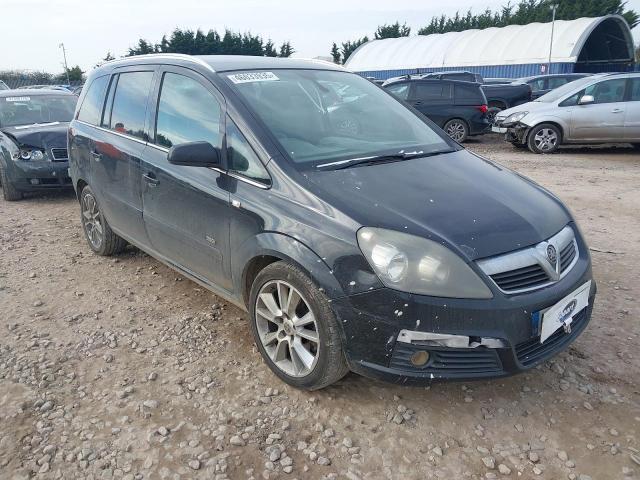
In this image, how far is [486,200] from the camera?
2666mm

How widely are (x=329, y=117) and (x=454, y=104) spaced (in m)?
9.84

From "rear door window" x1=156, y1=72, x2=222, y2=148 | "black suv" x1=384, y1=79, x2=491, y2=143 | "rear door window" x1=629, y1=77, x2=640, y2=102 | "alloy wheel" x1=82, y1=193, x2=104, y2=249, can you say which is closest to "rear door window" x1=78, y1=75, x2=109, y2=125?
"alloy wheel" x1=82, y1=193, x2=104, y2=249

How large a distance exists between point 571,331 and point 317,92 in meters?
2.14

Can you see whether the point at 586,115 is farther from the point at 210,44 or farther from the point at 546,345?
the point at 210,44

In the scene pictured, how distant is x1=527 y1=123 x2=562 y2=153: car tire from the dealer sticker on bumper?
8963 mm

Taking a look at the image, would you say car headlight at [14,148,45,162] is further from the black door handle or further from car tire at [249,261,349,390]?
car tire at [249,261,349,390]

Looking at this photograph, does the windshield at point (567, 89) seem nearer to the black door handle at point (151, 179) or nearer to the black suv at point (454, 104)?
the black suv at point (454, 104)

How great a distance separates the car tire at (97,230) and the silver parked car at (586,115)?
29.9 ft

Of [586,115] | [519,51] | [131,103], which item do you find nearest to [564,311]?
[131,103]

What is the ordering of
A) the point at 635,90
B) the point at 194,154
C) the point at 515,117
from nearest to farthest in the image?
the point at 194,154 < the point at 635,90 < the point at 515,117

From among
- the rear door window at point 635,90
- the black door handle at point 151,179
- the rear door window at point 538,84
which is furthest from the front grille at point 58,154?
the rear door window at point 538,84

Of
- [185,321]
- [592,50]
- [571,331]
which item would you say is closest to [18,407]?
[185,321]

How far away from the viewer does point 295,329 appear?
2.66 m

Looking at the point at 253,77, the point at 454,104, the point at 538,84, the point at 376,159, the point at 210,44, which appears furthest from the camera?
the point at 210,44
